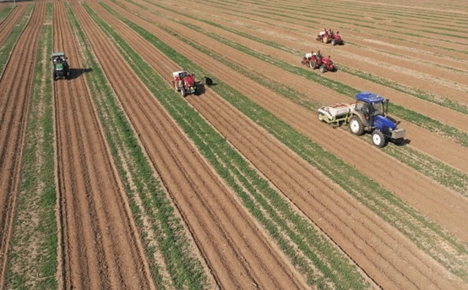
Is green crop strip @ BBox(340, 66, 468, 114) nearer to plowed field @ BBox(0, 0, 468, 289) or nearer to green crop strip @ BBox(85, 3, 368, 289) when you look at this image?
plowed field @ BBox(0, 0, 468, 289)

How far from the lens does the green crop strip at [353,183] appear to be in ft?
28.7

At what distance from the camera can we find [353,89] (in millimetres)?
19359

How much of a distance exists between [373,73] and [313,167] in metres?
13.0

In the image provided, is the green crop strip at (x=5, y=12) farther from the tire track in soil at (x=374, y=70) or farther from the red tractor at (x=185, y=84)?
the red tractor at (x=185, y=84)

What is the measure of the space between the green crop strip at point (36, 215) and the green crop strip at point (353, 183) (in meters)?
5.59

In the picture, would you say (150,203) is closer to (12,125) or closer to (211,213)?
(211,213)

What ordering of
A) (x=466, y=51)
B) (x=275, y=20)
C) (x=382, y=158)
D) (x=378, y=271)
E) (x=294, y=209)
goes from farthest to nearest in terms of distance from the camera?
1. (x=275, y=20)
2. (x=466, y=51)
3. (x=382, y=158)
4. (x=294, y=209)
5. (x=378, y=271)

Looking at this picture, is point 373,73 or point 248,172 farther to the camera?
point 373,73

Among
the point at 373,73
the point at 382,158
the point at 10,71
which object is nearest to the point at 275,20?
the point at 373,73

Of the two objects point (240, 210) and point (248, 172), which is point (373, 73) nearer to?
point (248, 172)

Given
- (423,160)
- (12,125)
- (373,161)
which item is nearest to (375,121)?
(373,161)

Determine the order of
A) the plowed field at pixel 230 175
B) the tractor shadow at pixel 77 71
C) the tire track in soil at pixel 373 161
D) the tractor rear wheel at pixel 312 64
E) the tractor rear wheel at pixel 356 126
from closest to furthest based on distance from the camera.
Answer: the plowed field at pixel 230 175, the tire track in soil at pixel 373 161, the tractor rear wheel at pixel 356 126, the tractor shadow at pixel 77 71, the tractor rear wheel at pixel 312 64

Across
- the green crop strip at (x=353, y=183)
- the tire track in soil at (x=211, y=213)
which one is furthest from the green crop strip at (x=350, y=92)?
the tire track in soil at (x=211, y=213)

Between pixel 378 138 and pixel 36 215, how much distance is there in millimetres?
12471
